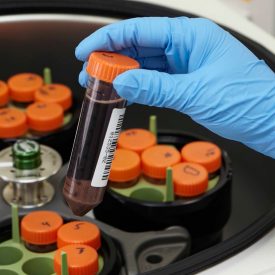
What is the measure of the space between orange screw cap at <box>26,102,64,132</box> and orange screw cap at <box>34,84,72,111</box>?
2 centimetres

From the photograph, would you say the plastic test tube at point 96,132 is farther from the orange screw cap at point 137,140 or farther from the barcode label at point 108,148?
the orange screw cap at point 137,140

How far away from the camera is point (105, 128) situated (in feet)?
2.87

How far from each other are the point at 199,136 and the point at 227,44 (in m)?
0.34

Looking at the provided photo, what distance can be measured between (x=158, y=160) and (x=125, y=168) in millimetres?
58

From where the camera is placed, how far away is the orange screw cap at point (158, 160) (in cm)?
114

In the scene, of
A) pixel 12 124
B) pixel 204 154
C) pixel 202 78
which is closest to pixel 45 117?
pixel 12 124

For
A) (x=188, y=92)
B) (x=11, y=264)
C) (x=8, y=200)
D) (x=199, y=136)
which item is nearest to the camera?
(x=188, y=92)

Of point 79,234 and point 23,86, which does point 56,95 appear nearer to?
point 23,86

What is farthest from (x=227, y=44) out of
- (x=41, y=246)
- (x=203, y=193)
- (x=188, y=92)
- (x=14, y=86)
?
(x=14, y=86)

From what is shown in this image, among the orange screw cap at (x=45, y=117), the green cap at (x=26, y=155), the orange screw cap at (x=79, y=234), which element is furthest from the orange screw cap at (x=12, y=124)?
the orange screw cap at (x=79, y=234)

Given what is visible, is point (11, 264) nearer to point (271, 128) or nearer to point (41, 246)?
point (41, 246)

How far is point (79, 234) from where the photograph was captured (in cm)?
100

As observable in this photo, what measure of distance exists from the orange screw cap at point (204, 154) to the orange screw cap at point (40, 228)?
239 millimetres

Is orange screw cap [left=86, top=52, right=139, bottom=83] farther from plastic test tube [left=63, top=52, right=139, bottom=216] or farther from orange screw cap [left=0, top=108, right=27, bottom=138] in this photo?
orange screw cap [left=0, top=108, right=27, bottom=138]
